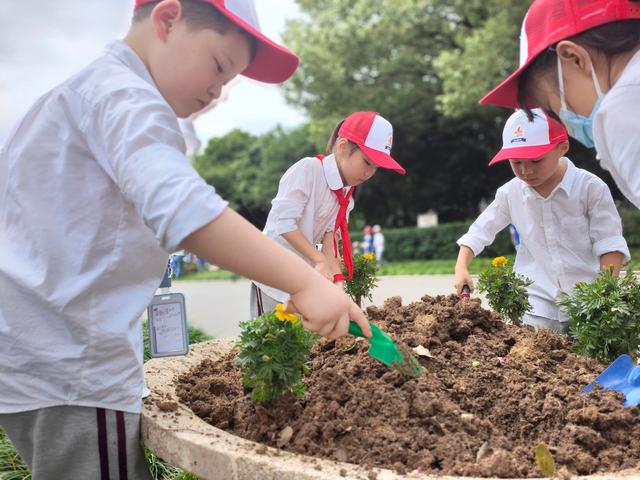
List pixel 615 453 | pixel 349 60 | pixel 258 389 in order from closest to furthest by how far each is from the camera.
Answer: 1. pixel 615 453
2. pixel 258 389
3. pixel 349 60

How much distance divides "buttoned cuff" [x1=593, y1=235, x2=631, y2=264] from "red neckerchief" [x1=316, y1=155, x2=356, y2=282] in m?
1.34

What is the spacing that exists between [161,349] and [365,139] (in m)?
1.57

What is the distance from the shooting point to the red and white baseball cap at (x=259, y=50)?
1.47 m

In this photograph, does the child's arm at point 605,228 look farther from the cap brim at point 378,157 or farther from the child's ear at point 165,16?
the child's ear at point 165,16

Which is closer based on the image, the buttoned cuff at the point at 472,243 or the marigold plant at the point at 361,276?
the buttoned cuff at the point at 472,243

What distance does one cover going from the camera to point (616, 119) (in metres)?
1.43

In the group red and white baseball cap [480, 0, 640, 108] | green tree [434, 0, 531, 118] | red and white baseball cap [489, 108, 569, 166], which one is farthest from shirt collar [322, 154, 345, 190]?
green tree [434, 0, 531, 118]

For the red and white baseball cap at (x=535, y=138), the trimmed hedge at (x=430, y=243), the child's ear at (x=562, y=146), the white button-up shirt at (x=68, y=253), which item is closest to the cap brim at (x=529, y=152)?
the red and white baseball cap at (x=535, y=138)

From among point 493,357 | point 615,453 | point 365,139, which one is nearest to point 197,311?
point 365,139

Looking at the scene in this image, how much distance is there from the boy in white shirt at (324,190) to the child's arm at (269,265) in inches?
65.1

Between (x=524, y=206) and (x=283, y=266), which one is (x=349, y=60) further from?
(x=283, y=266)

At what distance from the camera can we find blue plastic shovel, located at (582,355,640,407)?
6.18 ft

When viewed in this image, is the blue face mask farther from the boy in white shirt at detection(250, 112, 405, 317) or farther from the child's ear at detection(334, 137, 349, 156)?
the child's ear at detection(334, 137, 349, 156)

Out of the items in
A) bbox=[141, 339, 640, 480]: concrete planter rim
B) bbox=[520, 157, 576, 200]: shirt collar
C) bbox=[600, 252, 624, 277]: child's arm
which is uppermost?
bbox=[520, 157, 576, 200]: shirt collar
